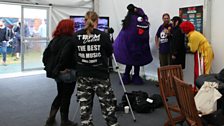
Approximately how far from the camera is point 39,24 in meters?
7.11

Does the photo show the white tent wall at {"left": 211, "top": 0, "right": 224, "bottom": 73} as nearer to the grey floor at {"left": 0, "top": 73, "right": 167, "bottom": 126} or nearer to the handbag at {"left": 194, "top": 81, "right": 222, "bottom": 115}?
the grey floor at {"left": 0, "top": 73, "right": 167, "bottom": 126}

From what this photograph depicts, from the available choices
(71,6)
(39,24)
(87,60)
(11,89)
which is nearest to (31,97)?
(11,89)

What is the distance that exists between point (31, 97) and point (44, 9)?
3.36 meters

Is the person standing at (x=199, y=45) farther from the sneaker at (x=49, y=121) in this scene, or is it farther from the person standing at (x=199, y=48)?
the sneaker at (x=49, y=121)

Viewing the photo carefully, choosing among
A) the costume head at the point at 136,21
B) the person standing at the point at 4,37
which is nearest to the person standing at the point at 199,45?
the costume head at the point at 136,21

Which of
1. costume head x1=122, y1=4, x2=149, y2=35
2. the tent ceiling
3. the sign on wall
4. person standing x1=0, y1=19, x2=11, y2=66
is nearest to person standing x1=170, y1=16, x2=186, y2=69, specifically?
the sign on wall

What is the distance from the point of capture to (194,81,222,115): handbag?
2.11 metres

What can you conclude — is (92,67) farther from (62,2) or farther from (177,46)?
(62,2)

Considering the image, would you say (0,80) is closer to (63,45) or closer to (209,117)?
(63,45)

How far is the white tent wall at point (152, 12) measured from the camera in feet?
17.5

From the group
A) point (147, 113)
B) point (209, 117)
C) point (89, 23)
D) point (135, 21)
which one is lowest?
point (147, 113)

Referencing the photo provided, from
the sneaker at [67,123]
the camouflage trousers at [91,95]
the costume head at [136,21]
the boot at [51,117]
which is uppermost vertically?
the costume head at [136,21]

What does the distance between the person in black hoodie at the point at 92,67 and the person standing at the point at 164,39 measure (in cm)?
314

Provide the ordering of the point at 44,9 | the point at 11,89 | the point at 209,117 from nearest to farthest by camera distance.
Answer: the point at 209,117
the point at 11,89
the point at 44,9
